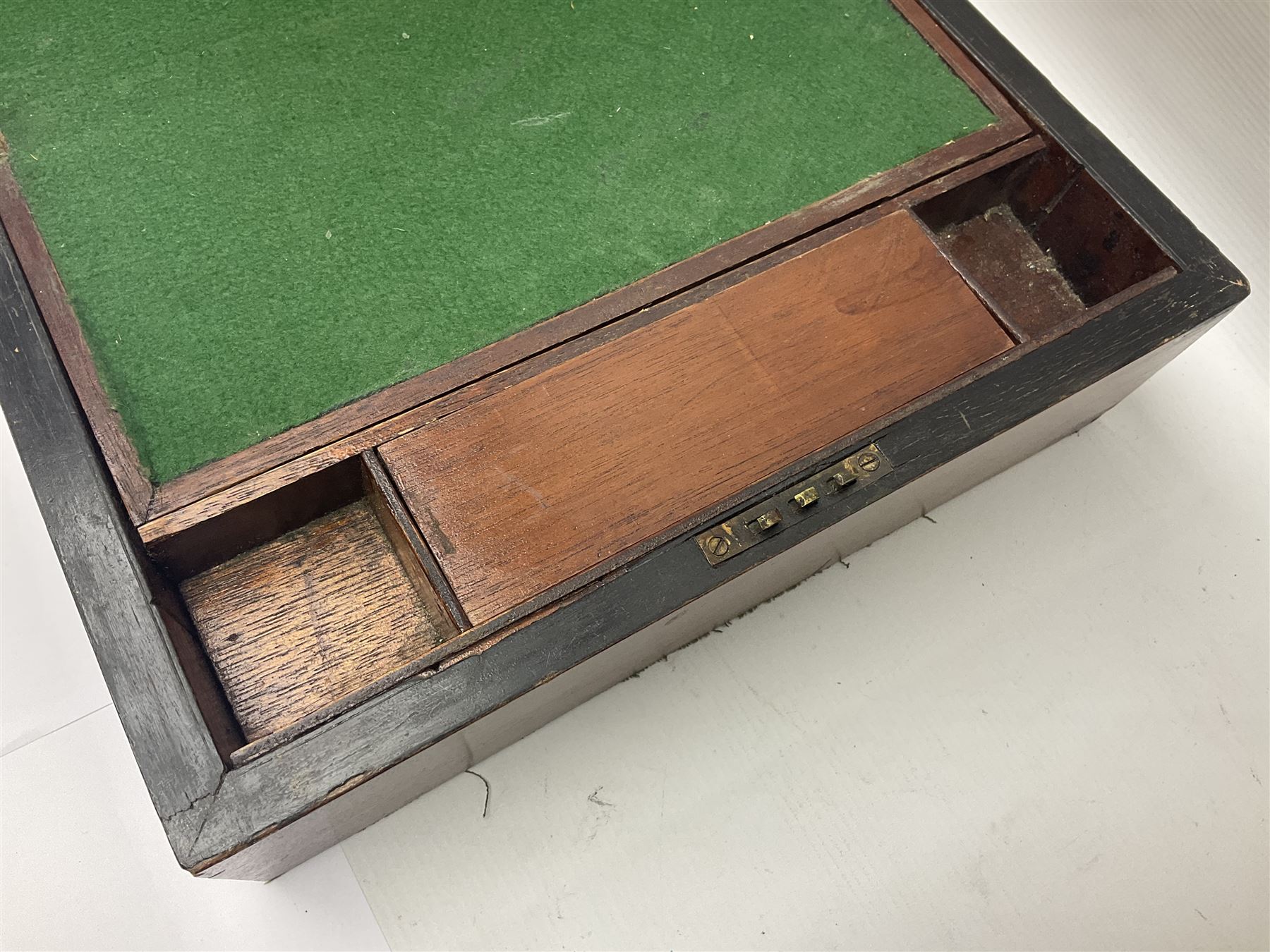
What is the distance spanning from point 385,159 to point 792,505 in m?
0.73

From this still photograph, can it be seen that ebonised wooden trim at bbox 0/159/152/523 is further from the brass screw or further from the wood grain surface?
the brass screw

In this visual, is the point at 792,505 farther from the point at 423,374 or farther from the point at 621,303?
the point at 423,374

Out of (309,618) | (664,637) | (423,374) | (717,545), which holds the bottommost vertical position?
(309,618)

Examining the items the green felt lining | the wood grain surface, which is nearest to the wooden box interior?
the wood grain surface

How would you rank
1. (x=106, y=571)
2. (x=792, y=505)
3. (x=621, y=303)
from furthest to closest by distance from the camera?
1. (x=621, y=303)
2. (x=792, y=505)
3. (x=106, y=571)

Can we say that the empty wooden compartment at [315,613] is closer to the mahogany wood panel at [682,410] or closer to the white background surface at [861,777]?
the mahogany wood panel at [682,410]

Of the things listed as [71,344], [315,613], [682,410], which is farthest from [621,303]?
[71,344]

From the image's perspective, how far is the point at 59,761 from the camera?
56.1 inches

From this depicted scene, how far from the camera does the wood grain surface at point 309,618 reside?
1241 millimetres

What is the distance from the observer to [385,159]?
1.44 meters

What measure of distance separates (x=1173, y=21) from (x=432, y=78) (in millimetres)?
1472

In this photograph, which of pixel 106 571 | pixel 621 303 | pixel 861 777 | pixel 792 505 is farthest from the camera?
pixel 861 777

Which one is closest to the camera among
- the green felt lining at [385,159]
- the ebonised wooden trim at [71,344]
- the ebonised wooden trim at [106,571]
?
the ebonised wooden trim at [106,571]

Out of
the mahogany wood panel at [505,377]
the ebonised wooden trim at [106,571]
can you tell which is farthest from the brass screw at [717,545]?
the ebonised wooden trim at [106,571]
